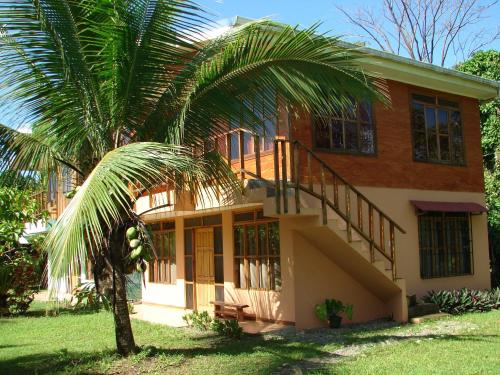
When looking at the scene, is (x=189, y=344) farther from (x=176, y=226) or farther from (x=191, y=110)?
(x=176, y=226)

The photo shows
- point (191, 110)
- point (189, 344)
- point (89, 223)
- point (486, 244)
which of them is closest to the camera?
point (89, 223)

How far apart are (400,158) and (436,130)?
169 cm

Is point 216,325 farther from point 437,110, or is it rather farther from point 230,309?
point 437,110

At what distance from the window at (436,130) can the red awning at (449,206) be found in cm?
104

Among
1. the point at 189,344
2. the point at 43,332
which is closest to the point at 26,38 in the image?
the point at 189,344

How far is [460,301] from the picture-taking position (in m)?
12.4

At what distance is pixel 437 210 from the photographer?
44.0ft

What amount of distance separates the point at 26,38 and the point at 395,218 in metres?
8.65

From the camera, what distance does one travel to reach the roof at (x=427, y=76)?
40.0ft

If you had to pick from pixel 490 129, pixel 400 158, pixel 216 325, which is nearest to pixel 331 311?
pixel 216 325

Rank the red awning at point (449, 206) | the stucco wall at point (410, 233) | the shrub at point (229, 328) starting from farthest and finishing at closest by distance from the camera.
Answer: the red awning at point (449, 206) → the stucco wall at point (410, 233) → the shrub at point (229, 328)

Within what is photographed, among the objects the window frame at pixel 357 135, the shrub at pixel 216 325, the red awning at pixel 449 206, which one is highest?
the window frame at pixel 357 135

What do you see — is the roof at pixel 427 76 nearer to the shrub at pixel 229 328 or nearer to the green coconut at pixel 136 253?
the shrub at pixel 229 328

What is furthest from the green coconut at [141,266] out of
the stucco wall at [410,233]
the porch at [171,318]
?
the stucco wall at [410,233]
